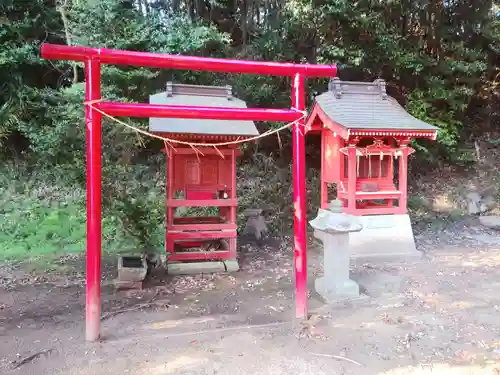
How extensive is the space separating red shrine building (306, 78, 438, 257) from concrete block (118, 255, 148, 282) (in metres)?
4.33

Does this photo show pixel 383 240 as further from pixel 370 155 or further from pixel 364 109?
pixel 364 109

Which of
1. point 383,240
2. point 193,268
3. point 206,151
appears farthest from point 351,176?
point 193,268

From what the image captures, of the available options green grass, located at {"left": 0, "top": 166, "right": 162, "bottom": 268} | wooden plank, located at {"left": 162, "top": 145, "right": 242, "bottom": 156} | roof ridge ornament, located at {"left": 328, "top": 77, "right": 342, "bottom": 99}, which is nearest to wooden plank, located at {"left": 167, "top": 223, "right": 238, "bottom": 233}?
green grass, located at {"left": 0, "top": 166, "right": 162, "bottom": 268}

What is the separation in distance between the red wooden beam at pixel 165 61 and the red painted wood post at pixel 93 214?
12 cm

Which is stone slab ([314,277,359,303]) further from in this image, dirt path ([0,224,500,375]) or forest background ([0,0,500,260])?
forest background ([0,0,500,260])

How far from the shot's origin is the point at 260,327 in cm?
422

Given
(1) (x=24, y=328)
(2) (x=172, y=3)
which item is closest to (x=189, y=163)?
(1) (x=24, y=328)

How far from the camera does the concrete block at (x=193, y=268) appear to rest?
22.4 ft

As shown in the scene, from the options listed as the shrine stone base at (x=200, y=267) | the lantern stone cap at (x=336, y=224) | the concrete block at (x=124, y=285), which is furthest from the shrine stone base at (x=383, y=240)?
the concrete block at (x=124, y=285)

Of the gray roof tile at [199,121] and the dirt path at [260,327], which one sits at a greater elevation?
the gray roof tile at [199,121]

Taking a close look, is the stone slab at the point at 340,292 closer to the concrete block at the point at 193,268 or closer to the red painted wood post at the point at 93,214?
the concrete block at the point at 193,268

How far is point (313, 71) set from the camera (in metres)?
4.55

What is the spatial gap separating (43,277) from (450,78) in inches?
518

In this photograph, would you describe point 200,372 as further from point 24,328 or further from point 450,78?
point 450,78
